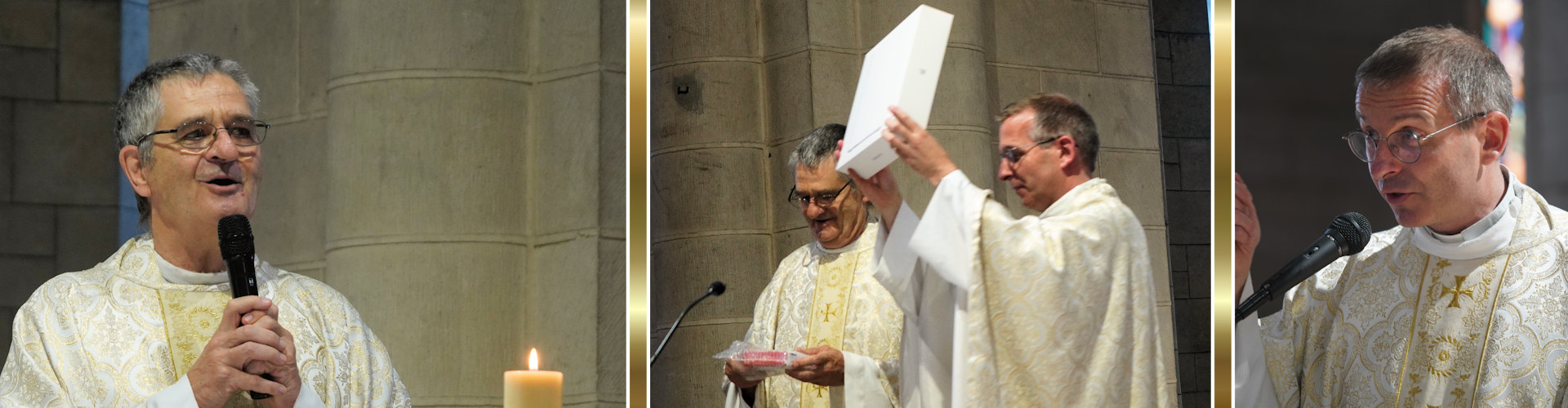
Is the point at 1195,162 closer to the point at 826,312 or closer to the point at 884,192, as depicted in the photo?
the point at 884,192

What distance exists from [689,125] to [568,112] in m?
0.42

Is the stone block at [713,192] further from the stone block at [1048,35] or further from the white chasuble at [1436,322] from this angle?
the white chasuble at [1436,322]

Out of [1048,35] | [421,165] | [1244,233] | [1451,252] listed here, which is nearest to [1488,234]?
[1451,252]

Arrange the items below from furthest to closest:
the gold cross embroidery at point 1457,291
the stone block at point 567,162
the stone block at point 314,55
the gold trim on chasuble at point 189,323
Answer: the stone block at point 314,55, the stone block at point 567,162, the gold cross embroidery at point 1457,291, the gold trim on chasuble at point 189,323

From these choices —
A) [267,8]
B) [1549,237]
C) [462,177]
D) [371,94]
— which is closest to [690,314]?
[462,177]

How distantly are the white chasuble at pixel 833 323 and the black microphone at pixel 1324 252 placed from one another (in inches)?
40.0

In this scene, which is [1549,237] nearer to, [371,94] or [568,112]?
[568,112]

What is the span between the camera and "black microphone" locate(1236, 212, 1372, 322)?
3.06 m

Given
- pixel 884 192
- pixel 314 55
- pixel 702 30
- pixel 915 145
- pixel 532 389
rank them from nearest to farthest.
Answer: pixel 532 389 → pixel 915 145 → pixel 884 192 → pixel 702 30 → pixel 314 55

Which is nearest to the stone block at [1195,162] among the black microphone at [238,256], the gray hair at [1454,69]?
the gray hair at [1454,69]

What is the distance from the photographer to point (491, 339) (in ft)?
13.1

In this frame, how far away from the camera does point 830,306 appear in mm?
4023

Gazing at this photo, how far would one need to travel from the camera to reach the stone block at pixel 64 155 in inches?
142

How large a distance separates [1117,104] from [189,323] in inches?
86.9
